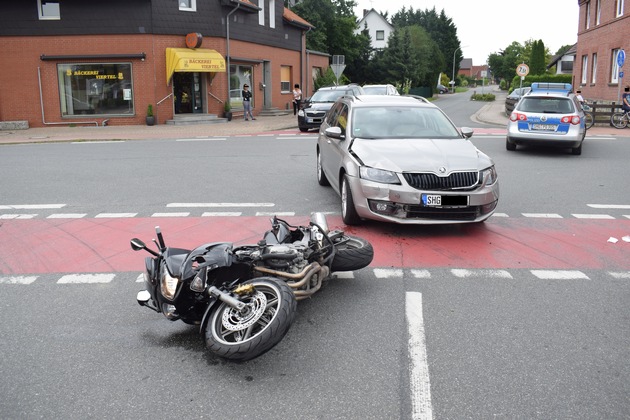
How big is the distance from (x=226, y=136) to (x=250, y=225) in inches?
564

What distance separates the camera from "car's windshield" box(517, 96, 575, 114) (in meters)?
15.9

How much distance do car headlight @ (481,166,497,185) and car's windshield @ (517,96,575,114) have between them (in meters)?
9.22

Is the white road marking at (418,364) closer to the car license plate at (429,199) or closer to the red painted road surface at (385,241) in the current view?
the red painted road surface at (385,241)

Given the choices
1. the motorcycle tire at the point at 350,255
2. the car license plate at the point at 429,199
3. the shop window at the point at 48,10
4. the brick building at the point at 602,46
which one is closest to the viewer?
the motorcycle tire at the point at 350,255

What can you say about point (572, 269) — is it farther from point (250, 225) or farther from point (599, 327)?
point (250, 225)

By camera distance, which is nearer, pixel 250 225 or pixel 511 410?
pixel 511 410

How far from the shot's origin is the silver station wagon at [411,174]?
7223 mm

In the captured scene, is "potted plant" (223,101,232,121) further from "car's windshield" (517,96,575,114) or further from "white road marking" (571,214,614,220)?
"white road marking" (571,214,614,220)

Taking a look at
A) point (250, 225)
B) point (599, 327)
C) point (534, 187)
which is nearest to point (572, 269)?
point (599, 327)

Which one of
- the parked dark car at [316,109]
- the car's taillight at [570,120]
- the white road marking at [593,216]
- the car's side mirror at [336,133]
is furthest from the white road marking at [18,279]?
the parked dark car at [316,109]

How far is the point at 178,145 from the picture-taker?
1883 centimetres

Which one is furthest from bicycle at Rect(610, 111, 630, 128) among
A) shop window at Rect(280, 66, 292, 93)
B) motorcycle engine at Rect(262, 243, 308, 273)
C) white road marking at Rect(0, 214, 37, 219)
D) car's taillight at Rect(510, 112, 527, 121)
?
motorcycle engine at Rect(262, 243, 308, 273)

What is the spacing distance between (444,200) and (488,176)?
0.73m

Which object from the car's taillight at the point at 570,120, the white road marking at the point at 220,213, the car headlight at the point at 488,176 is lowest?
the white road marking at the point at 220,213
